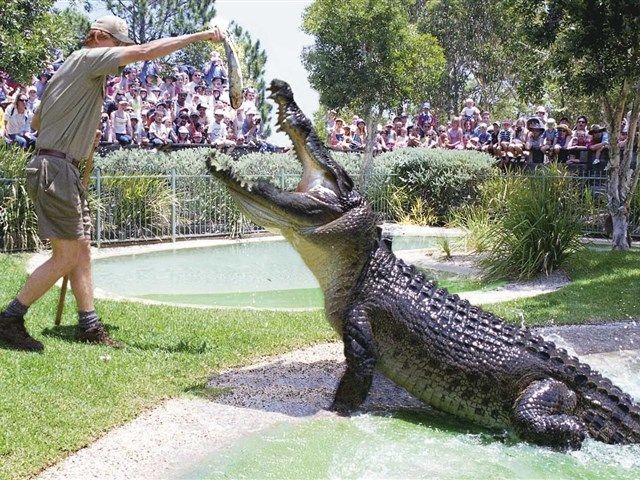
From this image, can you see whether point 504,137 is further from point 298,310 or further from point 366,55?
point 298,310

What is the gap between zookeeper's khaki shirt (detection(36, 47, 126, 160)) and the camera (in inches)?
221

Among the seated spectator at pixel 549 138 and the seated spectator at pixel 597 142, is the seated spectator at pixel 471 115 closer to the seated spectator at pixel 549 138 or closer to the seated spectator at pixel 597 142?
the seated spectator at pixel 549 138

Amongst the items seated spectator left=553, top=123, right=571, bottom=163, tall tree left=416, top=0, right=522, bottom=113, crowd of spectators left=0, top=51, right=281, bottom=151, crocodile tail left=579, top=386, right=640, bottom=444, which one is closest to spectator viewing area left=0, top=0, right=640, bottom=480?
crocodile tail left=579, top=386, right=640, bottom=444

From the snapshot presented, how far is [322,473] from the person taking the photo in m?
4.15

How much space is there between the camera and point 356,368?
5070 mm

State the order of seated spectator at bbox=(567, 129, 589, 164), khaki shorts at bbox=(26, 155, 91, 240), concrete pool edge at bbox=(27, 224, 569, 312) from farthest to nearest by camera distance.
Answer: seated spectator at bbox=(567, 129, 589, 164) → concrete pool edge at bbox=(27, 224, 569, 312) → khaki shorts at bbox=(26, 155, 91, 240)

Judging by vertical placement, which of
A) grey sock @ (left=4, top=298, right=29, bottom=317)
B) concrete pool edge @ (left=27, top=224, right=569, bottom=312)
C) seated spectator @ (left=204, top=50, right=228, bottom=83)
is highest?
seated spectator @ (left=204, top=50, right=228, bottom=83)

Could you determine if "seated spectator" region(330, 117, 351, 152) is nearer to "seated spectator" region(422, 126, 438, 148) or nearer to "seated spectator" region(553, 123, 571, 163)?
"seated spectator" region(422, 126, 438, 148)

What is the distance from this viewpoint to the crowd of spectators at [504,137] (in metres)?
19.1

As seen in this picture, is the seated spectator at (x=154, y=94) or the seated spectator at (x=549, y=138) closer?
the seated spectator at (x=549, y=138)

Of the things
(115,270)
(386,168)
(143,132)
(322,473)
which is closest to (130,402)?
(322,473)

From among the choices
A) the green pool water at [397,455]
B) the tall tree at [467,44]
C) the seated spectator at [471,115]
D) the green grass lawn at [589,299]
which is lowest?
the green grass lawn at [589,299]

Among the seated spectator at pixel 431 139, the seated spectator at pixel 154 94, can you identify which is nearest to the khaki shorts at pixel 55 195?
the seated spectator at pixel 154 94

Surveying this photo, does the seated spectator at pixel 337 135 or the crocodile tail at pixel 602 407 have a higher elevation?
the seated spectator at pixel 337 135
